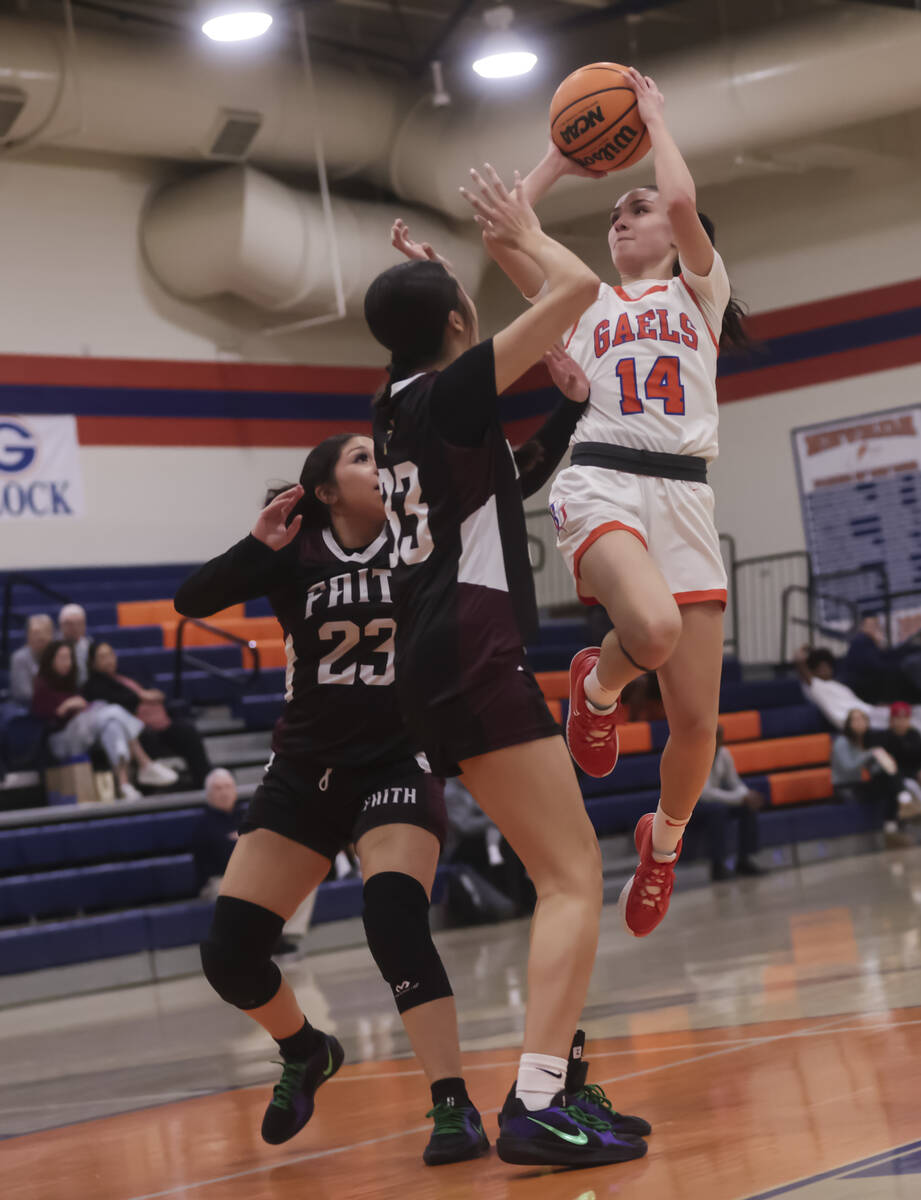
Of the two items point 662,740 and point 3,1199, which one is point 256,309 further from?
point 3,1199

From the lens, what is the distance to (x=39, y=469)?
46.8 feet

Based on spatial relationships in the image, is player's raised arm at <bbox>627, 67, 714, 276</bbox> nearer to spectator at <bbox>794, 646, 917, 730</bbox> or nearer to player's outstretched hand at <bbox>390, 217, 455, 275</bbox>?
player's outstretched hand at <bbox>390, 217, 455, 275</bbox>

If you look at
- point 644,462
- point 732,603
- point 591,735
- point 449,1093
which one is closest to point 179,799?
point 591,735

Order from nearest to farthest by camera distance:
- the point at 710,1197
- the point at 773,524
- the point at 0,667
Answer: the point at 710,1197
the point at 0,667
the point at 773,524

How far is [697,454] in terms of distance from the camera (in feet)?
13.0

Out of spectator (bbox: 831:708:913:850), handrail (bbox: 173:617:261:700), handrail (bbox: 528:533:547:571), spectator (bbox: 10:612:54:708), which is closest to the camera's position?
spectator (bbox: 10:612:54:708)

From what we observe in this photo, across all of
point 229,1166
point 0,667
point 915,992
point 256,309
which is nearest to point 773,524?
point 256,309

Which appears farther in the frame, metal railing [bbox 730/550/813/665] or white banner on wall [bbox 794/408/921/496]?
metal railing [bbox 730/550/813/665]

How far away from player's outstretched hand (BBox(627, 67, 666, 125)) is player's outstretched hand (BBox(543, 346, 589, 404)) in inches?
23.2

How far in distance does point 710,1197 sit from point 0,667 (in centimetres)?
970

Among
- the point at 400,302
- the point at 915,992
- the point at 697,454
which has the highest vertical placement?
the point at 400,302

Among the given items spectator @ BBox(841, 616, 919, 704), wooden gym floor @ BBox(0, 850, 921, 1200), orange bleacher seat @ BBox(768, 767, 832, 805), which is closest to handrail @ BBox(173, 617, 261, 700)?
wooden gym floor @ BBox(0, 850, 921, 1200)

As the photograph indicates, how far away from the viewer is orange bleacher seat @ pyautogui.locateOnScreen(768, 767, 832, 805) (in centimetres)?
1255

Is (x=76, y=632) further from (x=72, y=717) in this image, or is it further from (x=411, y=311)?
(x=411, y=311)
